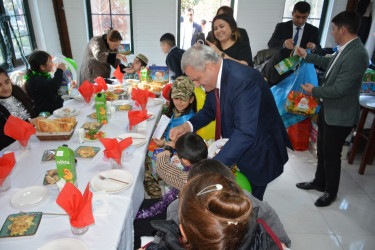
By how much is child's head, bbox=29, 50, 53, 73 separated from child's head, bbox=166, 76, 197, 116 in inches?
59.9

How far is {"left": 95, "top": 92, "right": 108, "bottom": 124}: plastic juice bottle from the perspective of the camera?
7.24ft

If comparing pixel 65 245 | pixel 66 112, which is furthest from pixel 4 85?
pixel 65 245

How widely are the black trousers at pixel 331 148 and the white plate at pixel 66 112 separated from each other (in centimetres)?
242

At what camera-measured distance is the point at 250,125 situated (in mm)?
1432

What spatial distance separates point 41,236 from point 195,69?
1.14 m

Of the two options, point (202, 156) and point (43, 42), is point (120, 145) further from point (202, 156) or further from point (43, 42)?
point (43, 42)

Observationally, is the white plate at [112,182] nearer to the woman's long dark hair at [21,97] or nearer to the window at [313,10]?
the woman's long dark hair at [21,97]

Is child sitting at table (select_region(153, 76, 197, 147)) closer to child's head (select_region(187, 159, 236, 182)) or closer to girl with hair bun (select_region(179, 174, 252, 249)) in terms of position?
child's head (select_region(187, 159, 236, 182))

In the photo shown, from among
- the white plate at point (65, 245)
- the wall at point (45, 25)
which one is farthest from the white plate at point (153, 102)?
the wall at point (45, 25)

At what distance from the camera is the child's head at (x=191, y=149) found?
1593 millimetres

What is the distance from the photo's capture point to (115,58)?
377 centimetres

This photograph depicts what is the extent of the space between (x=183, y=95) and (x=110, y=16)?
3.80 m

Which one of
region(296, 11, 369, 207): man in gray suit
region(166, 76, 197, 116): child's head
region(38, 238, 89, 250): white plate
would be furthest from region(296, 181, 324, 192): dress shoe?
region(38, 238, 89, 250): white plate

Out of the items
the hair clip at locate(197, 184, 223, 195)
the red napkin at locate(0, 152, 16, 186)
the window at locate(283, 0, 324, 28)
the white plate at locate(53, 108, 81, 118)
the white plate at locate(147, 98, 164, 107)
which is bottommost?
the white plate at locate(147, 98, 164, 107)
